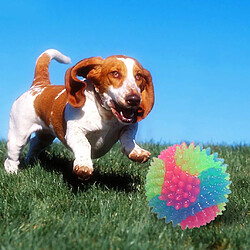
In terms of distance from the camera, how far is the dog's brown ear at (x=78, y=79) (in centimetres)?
405

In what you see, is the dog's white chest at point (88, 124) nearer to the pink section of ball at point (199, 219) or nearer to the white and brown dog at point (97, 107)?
the white and brown dog at point (97, 107)

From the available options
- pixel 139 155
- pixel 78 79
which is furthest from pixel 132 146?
pixel 78 79

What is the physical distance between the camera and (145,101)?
13.9ft

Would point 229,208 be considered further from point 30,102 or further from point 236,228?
point 30,102

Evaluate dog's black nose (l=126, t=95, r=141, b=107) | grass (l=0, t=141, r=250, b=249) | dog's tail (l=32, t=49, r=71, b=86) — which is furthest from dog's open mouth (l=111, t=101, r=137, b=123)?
Result: dog's tail (l=32, t=49, r=71, b=86)

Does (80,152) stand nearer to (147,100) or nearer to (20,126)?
(147,100)

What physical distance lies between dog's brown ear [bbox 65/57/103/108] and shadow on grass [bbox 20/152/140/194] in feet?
2.93

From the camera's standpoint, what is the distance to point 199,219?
3.43m

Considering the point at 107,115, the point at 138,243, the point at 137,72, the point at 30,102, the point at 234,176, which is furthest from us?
the point at 234,176

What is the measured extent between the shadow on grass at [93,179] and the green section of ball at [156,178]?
101 centimetres

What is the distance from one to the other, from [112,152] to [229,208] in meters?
2.94

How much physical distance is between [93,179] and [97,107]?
3.99ft

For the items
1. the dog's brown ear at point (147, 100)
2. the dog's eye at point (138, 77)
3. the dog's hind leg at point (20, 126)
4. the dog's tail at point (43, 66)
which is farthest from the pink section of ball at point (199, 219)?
the dog's tail at point (43, 66)

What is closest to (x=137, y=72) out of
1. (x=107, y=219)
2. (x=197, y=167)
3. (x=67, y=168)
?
(x=197, y=167)
